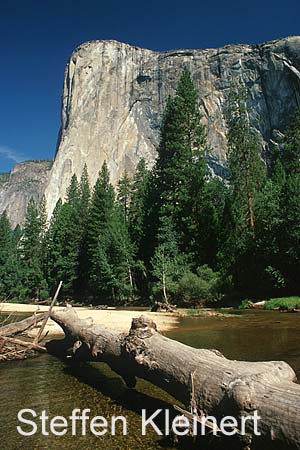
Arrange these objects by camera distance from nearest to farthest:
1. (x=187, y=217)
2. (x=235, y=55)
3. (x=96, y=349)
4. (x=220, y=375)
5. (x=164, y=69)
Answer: (x=220, y=375), (x=96, y=349), (x=187, y=217), (x=235, y=55), (x=164, y=69)

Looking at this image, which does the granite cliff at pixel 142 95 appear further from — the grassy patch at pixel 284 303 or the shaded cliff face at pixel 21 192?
the shaded cliff face at pixel 21 192

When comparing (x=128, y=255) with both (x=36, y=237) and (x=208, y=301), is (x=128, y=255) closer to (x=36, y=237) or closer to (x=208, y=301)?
(x=208, y=301)

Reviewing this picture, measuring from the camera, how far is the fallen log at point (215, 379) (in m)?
3.70

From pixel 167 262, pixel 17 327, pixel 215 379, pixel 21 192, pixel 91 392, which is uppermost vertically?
pixel 21 192

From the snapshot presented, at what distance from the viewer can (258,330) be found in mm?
13906

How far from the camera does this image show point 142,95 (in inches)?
3917

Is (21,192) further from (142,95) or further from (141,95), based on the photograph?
(142,95)

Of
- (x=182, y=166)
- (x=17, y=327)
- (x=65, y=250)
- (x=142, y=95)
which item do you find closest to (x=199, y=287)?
(x=182, y=166)

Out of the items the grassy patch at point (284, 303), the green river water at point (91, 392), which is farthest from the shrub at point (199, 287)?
the green river water at point (91, 392)

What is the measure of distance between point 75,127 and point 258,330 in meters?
98.0

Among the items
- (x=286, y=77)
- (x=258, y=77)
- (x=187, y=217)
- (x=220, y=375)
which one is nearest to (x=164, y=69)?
(x=258, y=77)

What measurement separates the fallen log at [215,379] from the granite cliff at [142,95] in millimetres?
76357

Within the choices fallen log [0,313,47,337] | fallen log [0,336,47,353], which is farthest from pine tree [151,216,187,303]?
fallen log [0,336,47,353]

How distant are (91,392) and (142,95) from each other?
9897cm
